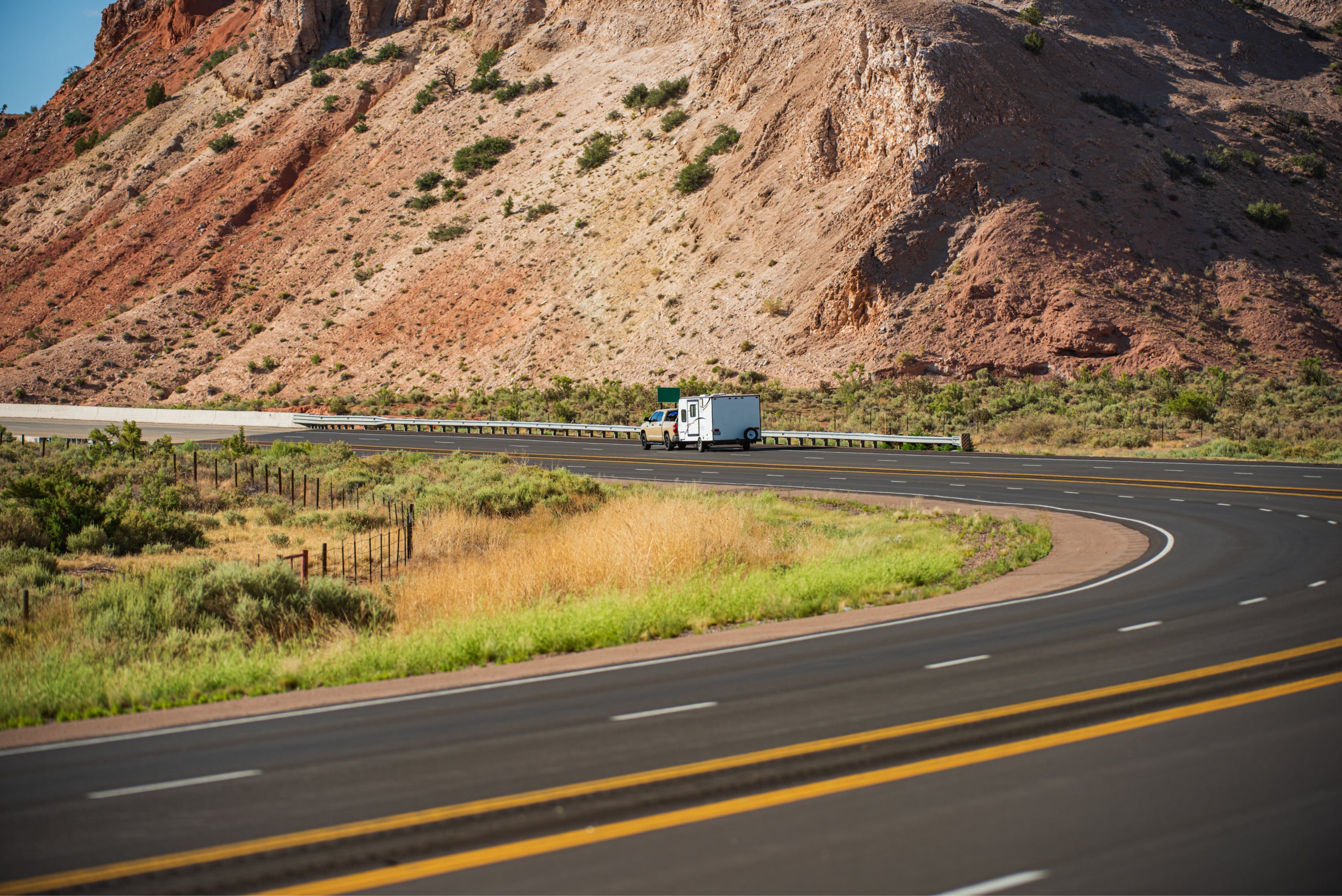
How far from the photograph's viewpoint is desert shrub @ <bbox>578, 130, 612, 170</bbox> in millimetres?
73188

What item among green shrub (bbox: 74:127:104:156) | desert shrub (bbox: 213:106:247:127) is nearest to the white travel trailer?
desert shrub (bbox: 213:106:247:127)

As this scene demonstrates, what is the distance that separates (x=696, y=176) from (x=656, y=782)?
63.4 metres

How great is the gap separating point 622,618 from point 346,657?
10.9ft

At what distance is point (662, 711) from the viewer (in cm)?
852

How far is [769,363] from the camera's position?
54.9 metres

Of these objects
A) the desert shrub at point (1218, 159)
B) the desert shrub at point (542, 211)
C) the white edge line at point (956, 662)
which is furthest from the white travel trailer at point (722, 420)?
the desert shrub at point (1218, 159)

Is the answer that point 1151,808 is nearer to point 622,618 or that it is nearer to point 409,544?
point 622,618

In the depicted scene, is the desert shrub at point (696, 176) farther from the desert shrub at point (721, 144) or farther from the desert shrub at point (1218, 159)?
the desert shrub at point (1218, 159)

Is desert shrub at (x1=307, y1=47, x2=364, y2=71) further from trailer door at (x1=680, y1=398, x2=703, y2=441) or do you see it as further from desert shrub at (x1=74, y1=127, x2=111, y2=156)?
trailer door at (x1=680, y1=398, x2=703, y2=441)

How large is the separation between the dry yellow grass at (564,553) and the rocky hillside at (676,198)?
32.7 m

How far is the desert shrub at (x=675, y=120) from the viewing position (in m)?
71.8

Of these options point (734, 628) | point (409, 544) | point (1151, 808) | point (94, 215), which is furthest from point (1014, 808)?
point (94, 215)

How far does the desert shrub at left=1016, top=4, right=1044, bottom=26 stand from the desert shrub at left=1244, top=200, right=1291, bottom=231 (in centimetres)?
2121

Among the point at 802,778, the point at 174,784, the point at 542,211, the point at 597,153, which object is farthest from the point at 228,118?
the point at 802,778
